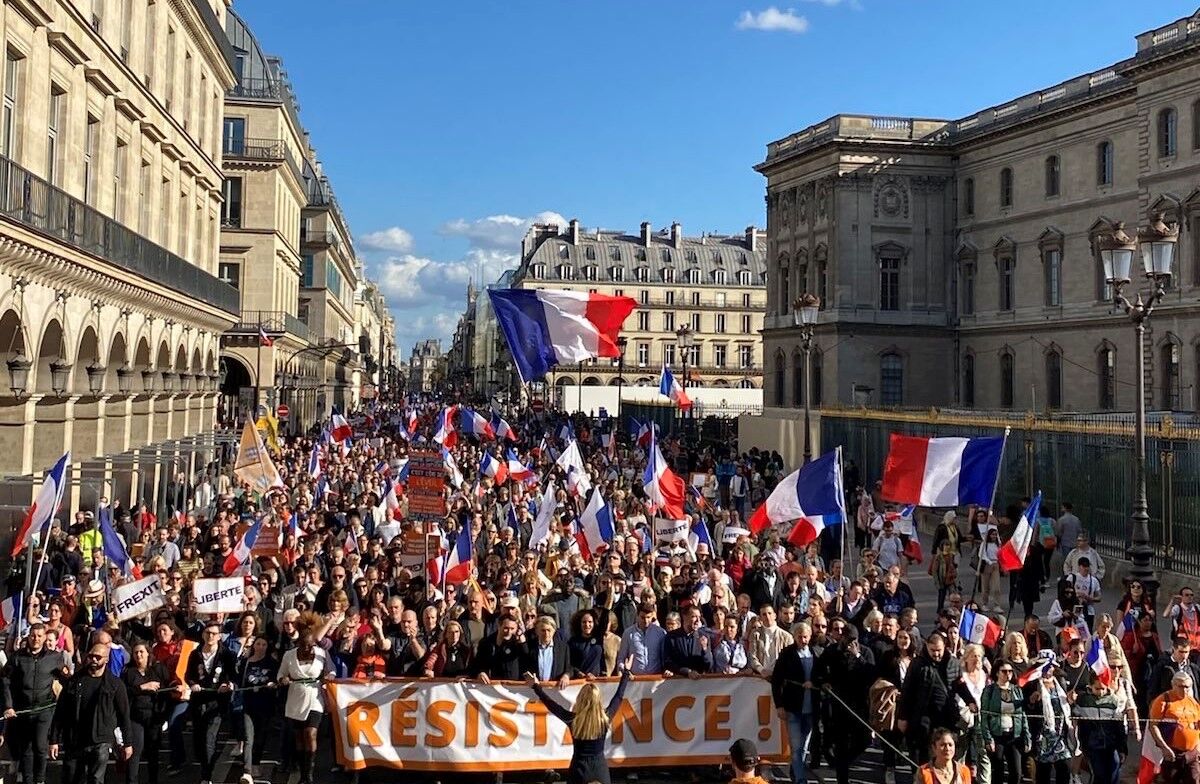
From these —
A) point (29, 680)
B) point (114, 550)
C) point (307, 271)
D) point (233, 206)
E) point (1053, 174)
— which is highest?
point (1053, 174)

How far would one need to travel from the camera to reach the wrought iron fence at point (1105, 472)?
21031 mm

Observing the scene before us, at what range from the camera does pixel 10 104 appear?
789 inches

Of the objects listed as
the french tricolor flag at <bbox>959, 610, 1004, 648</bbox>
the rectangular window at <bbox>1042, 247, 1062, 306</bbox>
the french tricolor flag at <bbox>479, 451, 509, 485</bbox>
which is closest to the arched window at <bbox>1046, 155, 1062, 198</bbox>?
the rectangular window at <bbox>1042, 247, 1062, 306</bbox>

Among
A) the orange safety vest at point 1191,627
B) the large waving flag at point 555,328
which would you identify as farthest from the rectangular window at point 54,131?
the orange safety vest at point 1191,627

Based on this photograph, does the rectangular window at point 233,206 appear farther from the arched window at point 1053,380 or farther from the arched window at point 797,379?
the arched window at point 1053,380

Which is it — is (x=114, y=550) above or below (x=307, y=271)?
below

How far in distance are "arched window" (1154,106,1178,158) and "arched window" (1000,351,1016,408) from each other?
14431mm

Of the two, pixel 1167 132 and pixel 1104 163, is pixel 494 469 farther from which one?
pixel 1104 163

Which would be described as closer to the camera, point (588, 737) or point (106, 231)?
point (588, 737)

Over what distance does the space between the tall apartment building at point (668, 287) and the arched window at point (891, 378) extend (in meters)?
49.3

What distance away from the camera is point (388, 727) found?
36.3 feet

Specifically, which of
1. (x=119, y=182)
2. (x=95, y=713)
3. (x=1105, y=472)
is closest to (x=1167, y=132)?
(x=1105, y=472)

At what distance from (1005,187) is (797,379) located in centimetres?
1342

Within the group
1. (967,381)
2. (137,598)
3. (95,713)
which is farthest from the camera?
(967,381)
